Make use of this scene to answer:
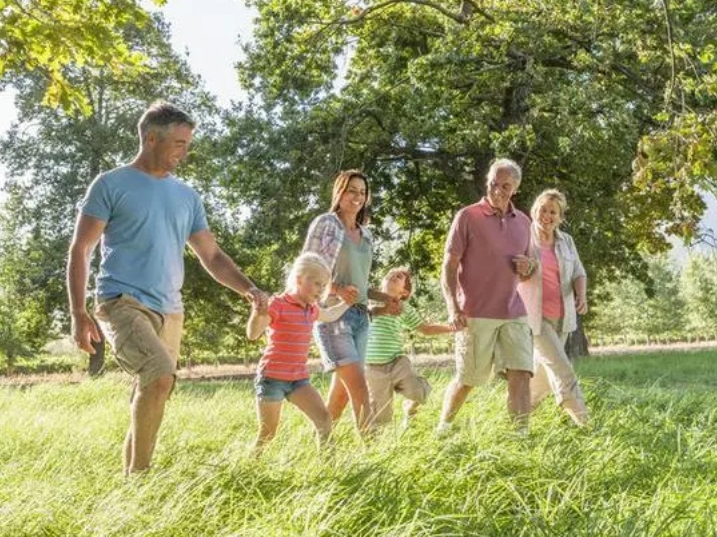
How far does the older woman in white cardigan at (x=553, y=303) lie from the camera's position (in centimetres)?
688

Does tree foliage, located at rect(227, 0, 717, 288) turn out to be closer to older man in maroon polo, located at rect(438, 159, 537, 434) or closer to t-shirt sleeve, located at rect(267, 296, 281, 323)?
older man in maroon polo, located at rect(438, 159, 537, 434)

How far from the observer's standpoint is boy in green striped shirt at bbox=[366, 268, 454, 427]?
271 inches

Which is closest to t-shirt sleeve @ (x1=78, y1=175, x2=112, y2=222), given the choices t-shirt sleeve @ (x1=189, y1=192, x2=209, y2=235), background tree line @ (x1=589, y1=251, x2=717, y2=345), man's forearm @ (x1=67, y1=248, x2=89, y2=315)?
man's forearm @ (x1=67, y1=248, x2=89, y2=315)

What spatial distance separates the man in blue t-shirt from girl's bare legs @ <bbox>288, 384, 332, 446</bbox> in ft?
2.58

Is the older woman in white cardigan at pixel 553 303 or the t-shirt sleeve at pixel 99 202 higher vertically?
the t-shirt sleeve at pixel 99 202

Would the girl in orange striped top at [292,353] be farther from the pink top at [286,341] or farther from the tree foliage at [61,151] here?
the tree foliage at [61,151]

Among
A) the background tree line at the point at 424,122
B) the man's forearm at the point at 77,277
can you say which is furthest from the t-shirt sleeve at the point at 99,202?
the background tree line at the point at 424,122

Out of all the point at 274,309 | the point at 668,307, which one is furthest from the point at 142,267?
the point at 668,307

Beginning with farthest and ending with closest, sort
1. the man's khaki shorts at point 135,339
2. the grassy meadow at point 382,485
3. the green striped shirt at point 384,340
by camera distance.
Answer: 1. the green striped shirt at point 384,340
2. the man's khaki shorts at point 135,339
3. the grassy meadow at point 382,485

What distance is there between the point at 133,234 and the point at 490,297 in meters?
2.62

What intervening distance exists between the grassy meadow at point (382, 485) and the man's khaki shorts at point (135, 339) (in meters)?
0.49

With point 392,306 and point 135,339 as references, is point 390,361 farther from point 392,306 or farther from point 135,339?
point 135,339

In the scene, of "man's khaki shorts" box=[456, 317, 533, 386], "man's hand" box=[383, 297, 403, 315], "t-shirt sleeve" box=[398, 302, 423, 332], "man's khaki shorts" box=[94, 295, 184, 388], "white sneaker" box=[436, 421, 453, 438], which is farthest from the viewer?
"t-shirt sleeve" box=[398, 302, 423, 332]

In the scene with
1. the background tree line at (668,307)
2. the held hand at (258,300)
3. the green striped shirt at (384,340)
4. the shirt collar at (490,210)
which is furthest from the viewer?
the background tree line at (668,307)
